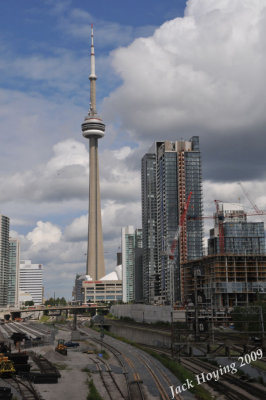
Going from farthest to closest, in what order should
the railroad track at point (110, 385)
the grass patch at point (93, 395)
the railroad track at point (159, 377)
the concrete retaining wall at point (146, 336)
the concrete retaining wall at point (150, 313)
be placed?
the concrete retaining wall at point (150, 313) < the concrete retaining wall at point (146, 336) < the railroad track at point (110, 385) < the railroad track at point (159, 377) < the grass patch at point (93, 395)

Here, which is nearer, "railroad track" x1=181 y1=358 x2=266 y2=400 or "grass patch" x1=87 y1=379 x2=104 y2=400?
"grass patch" x1=87 y1=379 x2=104 y2=400

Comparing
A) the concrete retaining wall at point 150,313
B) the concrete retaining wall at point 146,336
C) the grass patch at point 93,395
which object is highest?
the concrete retaining wall at point 150,313

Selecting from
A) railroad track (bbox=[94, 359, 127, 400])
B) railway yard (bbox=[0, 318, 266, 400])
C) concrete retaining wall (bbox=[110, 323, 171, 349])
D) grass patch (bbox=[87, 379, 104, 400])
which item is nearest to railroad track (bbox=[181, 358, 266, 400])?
railway yard (bbox=[0, 318, 266, 400])

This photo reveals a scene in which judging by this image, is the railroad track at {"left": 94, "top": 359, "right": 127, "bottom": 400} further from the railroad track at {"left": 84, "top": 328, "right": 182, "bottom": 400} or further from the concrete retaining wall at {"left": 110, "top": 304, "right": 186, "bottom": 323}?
the concrete retaining wall at {"left": 110, "top": 304, "right": 186, "bottom": 323}

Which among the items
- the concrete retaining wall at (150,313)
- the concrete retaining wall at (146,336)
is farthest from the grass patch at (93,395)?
the concrete retaining wall at (150,313)

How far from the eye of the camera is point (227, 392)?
50844mm

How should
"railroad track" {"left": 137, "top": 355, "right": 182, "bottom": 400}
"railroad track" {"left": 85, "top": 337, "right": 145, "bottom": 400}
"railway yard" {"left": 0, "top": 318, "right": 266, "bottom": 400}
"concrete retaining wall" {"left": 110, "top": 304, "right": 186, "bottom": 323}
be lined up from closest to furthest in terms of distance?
"railroad track" {"left": 137, "top": 355, "right": 182, "bottom": 400} → "railroad track" {"left": 85, "top": 337, "right": 145, "bottom": 400} → "railway yard" {"left": 0, "top": 318, "right": 266, "bottom": 400} → "concrete retaining wall" {"left": 110, "top": 304, "right": 186, "bottom": 323}

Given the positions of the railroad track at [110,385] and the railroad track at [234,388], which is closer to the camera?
the railroad track at [234,388]

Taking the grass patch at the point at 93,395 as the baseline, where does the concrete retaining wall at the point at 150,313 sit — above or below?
above

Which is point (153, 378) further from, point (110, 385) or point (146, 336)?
point (146, 336)

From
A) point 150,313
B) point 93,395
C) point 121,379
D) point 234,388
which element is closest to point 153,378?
point 121,379

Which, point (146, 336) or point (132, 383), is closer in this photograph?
point (132, 383)

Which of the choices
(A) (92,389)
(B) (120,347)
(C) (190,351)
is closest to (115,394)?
(A) (92,389)

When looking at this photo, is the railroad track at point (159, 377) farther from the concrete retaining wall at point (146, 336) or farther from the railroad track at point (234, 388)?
the concrete retaining wall at point (146, 336)
